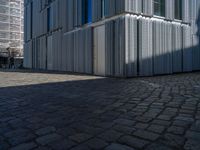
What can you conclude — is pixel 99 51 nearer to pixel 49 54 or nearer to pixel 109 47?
pixel 109 47

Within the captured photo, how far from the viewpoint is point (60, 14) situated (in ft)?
52.2

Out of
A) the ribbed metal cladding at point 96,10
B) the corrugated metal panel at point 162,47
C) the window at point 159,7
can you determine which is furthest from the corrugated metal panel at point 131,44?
the ribbed metal cladding at point 96,10

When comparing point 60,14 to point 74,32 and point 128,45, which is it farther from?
point 128,45

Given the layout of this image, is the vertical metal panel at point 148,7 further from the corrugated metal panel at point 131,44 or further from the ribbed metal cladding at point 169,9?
the ribbed metal cladding at point 169,9

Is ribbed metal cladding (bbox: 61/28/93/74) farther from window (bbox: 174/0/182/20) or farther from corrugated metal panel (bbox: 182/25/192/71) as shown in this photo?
corrugated metal panel (bbox: 182/25/192/71)

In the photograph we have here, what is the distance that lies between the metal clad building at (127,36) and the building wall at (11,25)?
3283cm

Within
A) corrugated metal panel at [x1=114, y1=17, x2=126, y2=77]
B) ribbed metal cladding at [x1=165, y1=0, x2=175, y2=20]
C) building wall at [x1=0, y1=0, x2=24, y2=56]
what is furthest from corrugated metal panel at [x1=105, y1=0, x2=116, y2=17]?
building wall at [x1=0, y1=0, x2=24, y2=56]

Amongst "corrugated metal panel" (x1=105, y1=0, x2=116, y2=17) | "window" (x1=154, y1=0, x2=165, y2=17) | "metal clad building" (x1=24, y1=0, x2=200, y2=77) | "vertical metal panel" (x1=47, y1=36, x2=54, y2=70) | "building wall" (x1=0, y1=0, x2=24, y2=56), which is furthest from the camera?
"building wall" (x1=0, y1=0, x2=24, y2=56)

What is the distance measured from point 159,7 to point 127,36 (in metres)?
3.12

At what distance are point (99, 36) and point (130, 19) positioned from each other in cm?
228

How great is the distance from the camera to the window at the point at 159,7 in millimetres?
10498


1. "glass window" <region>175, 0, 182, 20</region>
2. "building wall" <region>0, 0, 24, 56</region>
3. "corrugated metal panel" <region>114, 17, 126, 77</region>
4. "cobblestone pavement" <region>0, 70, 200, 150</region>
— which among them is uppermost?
"building wall" <region>0, 0, 24, 56</region>

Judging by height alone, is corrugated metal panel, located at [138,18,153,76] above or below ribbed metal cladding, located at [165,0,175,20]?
below

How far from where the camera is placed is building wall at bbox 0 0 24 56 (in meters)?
44.7
